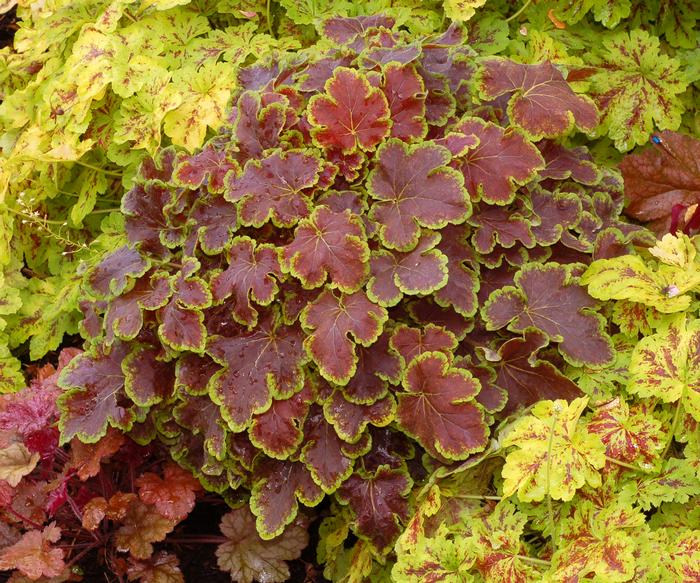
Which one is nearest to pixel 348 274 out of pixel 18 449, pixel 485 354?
pixel 485 354

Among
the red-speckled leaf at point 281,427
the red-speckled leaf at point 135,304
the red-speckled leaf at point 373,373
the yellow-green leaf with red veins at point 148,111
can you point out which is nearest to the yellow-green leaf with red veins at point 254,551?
the red-speckled leaf at point 281,427

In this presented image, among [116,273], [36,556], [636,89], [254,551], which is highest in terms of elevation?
[116,273]

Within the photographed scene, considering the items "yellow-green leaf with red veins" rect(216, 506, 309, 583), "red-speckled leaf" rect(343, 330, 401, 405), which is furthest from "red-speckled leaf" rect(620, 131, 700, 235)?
"yellow-green leaf with red veins" rect(216, 506, 309, 583)

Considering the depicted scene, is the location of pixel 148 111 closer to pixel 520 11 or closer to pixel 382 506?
pixel 520 11

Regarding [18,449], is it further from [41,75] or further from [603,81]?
[603,81]

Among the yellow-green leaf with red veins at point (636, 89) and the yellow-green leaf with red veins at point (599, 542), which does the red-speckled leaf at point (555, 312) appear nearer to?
the yellow-green leaf with red veins at point (599, 542)

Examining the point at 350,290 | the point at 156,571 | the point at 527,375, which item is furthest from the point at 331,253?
the point at 156,571

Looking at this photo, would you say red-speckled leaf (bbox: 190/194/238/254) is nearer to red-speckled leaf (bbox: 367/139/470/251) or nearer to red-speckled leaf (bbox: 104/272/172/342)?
red-speckled leaf (bbox: 104/272/172/342)

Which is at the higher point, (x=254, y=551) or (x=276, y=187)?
(x=276, y=187)
